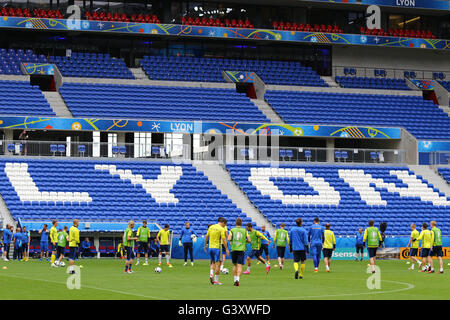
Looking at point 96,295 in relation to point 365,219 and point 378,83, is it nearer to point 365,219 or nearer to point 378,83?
point 365,219

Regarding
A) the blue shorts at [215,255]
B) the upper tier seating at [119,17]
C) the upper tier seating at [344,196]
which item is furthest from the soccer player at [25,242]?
the upper tier seating at [119,17]

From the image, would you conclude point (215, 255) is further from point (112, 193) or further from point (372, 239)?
point (112, 193)

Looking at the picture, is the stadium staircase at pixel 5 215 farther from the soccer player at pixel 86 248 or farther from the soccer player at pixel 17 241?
the soccer player at pixel 86 248

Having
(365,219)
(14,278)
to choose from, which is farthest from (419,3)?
(14,278)

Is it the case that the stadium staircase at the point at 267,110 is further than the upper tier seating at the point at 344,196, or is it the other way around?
the stadium staircase at the point at 267,110

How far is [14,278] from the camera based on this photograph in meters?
25.9

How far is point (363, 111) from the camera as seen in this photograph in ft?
198

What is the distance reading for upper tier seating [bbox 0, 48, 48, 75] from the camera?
56.7 meters

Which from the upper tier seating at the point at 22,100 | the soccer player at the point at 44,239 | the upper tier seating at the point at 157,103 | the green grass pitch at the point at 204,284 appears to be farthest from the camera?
the upper tier seating at the point at 157,103

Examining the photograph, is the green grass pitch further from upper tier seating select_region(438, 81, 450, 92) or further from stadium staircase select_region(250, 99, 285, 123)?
upper tier seating select_region(438, 81, 450, 92)

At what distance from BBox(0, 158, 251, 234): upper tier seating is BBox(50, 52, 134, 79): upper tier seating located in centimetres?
1054

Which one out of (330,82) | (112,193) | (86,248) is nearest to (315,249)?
(86,248)

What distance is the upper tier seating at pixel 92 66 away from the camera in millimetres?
58188

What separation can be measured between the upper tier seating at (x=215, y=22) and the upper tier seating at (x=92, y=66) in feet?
18.6
